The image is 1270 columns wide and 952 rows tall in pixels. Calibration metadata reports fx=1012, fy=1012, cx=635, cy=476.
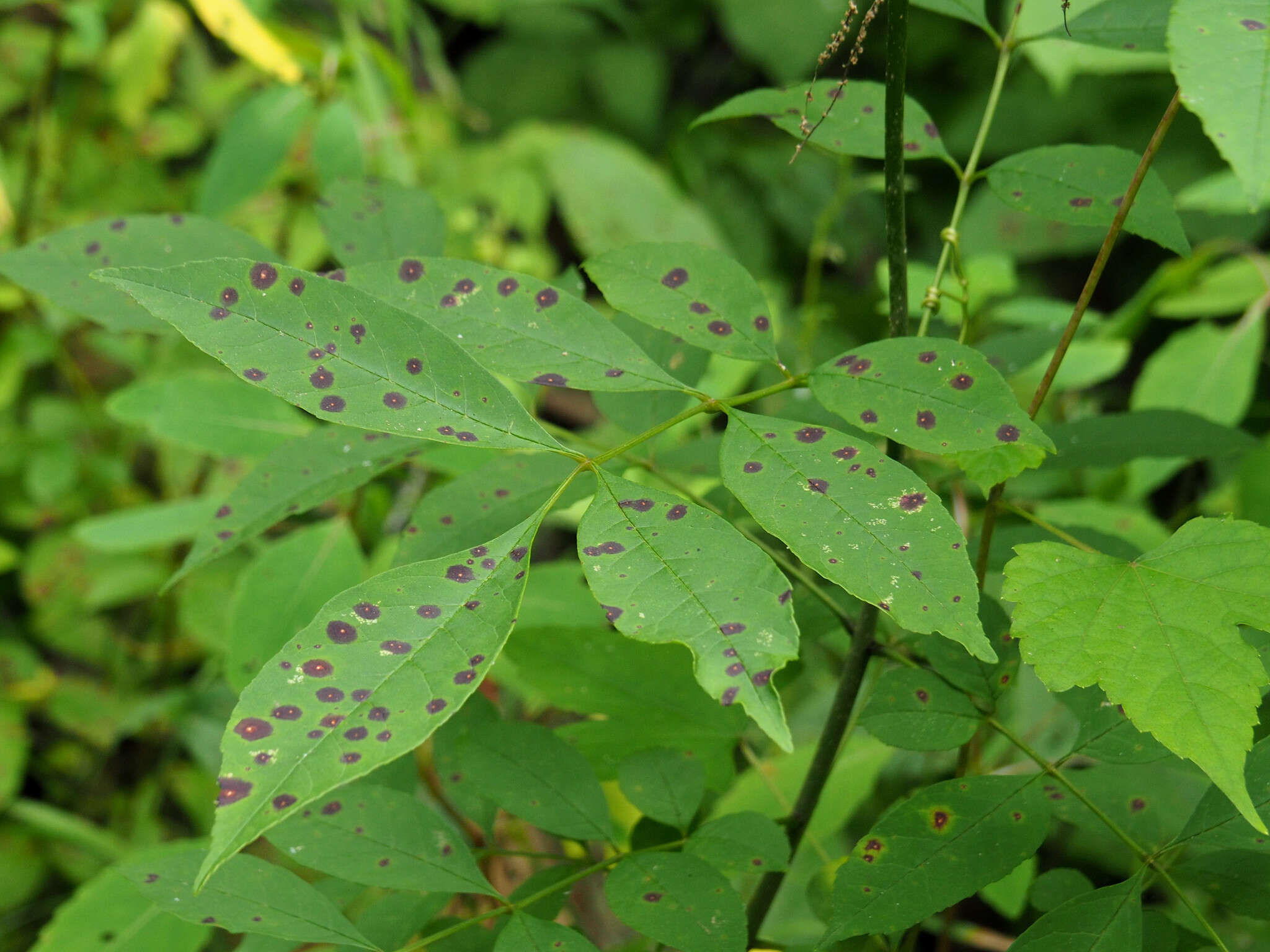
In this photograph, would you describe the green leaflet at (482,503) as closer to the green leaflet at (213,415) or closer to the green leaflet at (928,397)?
the green leaflet at (928,397)

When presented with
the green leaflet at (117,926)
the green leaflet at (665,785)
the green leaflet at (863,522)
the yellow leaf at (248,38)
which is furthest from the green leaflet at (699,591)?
the yellow leaf at (248,38)

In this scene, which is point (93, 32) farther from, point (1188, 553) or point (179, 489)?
point (1188, 553)

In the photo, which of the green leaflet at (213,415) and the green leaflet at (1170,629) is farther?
the green leaflet at (213,415)

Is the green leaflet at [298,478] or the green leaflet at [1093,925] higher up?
the green leaflet at [298,478]

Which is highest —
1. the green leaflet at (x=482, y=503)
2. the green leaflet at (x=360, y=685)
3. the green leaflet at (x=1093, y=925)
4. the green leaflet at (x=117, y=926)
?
the green leaflet at (x=360, y=685)

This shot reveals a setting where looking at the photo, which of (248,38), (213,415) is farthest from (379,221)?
(248,38)

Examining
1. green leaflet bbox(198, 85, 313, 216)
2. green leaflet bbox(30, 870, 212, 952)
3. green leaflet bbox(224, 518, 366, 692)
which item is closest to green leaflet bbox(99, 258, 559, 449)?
green leaflet bbox(224, 518, 366, 692)
